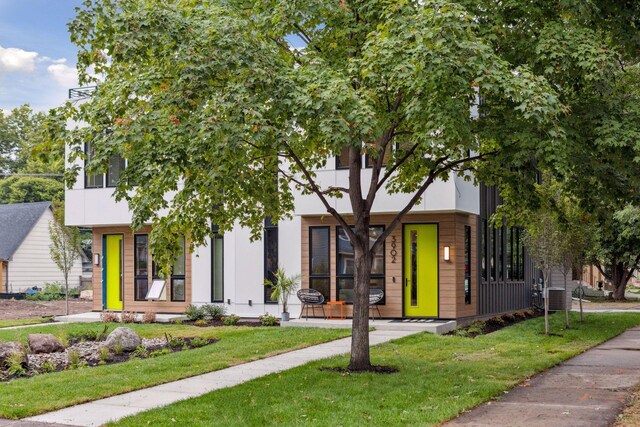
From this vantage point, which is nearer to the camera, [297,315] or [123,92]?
[123,92]

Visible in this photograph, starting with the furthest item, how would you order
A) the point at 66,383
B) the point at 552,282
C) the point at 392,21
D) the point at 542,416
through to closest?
the point at 552,282 < the point at 66,383 < the point at 392,21 < the point at 542,416

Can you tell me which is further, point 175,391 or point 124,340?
point 124,340

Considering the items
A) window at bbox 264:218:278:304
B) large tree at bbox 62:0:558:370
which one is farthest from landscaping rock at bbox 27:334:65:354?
window at bbox 264:218:278:304

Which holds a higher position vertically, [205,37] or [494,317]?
[205,37]

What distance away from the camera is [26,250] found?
4116cm

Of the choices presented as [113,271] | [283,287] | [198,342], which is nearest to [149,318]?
[283,287]

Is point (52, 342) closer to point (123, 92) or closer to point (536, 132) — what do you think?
point (123, 92)

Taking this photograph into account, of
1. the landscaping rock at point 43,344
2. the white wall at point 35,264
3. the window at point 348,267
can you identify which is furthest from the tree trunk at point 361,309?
the white wall at point 35,264

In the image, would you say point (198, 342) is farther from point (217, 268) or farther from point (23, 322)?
point (23, 322)

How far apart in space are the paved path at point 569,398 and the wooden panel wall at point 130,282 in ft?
40.9

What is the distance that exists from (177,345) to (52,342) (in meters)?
2.43

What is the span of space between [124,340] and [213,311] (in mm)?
6407

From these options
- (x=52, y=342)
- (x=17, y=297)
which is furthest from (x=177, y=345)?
(x=17, y=297)

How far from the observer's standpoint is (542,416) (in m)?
8.91
